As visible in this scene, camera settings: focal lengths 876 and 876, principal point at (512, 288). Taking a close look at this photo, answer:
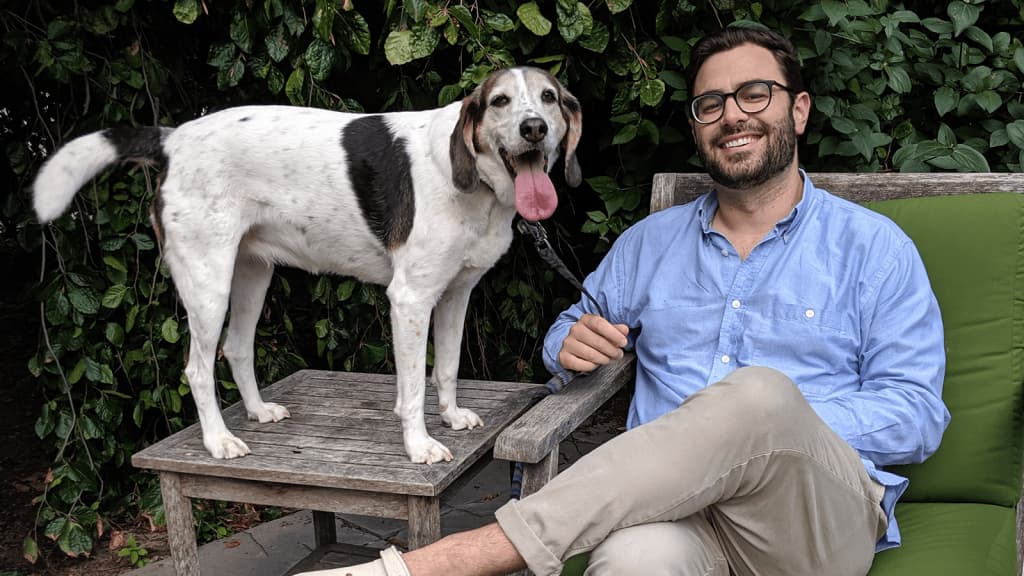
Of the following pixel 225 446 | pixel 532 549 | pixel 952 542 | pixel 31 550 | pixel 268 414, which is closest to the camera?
pixel 532 549

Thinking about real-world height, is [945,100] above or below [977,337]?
above

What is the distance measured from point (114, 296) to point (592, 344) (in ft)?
6.06

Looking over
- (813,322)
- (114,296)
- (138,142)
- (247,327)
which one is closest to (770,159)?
(813,322)

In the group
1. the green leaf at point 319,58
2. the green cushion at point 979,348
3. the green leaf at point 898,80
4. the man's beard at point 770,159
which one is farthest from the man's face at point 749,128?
the green leaf at point 319,58

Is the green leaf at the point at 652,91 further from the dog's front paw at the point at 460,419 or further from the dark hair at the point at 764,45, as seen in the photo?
the dog's front paw at the point at 460,419

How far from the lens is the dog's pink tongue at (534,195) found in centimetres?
204

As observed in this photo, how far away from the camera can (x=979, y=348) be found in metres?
2.12

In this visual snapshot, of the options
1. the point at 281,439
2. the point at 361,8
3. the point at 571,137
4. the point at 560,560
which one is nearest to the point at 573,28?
the point at 571,137

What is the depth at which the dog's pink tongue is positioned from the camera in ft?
6.70

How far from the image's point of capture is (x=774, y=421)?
162 cm

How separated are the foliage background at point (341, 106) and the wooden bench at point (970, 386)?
41 cm

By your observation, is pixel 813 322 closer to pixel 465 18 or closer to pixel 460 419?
pixel 460 419

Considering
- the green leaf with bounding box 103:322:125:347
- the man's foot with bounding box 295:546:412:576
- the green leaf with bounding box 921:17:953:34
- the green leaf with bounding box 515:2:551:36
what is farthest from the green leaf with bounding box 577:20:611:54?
the green leaf with bounding box 103:322:125:347

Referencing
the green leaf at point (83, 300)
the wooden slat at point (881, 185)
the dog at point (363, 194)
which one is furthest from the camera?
the green leaf at point (83, 300)
